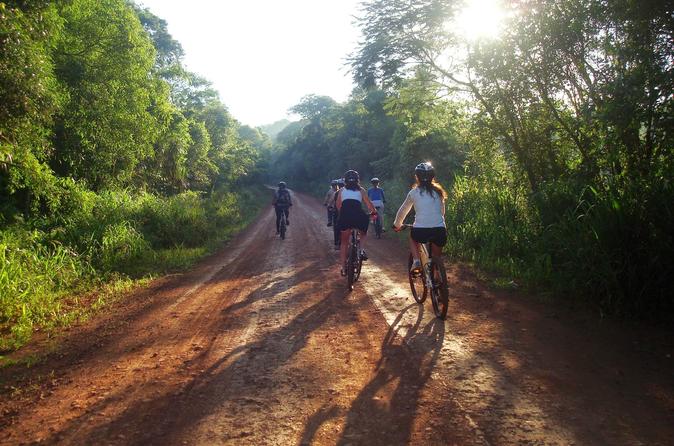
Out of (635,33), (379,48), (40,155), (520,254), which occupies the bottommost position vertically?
(520,254)

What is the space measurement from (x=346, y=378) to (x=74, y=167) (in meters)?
11.1

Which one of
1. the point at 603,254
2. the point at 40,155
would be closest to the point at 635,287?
the point at 603,254

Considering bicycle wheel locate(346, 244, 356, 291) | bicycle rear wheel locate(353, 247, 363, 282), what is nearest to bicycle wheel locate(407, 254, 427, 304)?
bicycle wheel locate(346, 244, 356, 291)

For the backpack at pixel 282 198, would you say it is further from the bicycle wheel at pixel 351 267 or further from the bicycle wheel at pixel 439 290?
the bicycle wheel at pixel 439 290

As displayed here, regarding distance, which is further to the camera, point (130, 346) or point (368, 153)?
point (368, 153)

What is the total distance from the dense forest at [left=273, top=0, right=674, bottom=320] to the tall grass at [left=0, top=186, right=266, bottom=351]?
7383 mm

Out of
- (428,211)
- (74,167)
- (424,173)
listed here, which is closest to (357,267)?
(428,211)

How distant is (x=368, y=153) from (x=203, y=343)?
3193cm

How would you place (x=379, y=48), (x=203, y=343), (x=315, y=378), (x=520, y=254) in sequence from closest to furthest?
(x=315, y=378) < (x=203, y=343) < (x=520, y=254) < (x=379, y=48)

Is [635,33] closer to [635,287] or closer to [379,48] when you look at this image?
[635,287]

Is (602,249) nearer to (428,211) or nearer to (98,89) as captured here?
(428,211)

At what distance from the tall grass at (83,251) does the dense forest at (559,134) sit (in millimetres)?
7383

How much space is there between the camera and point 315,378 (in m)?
3.92

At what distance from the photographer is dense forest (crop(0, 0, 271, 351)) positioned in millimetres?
6828
